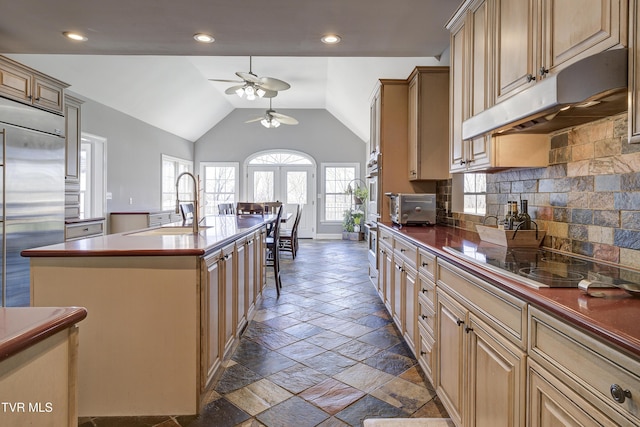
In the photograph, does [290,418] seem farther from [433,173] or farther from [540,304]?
[433,173]

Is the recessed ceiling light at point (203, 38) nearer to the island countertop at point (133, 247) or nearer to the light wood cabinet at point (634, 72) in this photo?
the island countertop at point (133, 247)

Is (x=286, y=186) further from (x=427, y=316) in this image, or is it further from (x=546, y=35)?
(x=546, y=35)

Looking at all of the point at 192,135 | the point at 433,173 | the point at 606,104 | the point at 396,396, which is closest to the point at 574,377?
the point at 606,104

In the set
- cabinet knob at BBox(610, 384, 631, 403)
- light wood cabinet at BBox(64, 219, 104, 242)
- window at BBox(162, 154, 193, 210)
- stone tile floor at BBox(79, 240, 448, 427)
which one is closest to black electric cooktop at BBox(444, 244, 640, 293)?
cabinet knob at BBox(610, 384, 631, 403)

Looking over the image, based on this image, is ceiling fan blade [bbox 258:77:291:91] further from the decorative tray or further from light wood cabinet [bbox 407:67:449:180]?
the decorative tray

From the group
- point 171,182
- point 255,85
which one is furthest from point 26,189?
point 171,182

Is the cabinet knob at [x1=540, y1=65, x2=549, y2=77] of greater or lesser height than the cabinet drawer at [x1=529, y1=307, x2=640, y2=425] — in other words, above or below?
above

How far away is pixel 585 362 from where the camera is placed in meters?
0.87

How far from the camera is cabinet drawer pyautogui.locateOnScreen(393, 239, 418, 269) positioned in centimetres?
238

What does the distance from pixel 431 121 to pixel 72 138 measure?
393 cm

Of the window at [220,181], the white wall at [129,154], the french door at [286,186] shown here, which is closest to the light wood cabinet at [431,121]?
the white wall at [129,154]

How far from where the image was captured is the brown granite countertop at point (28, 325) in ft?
2.17

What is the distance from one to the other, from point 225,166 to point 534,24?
8580mm

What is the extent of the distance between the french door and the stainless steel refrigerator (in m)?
5.97
